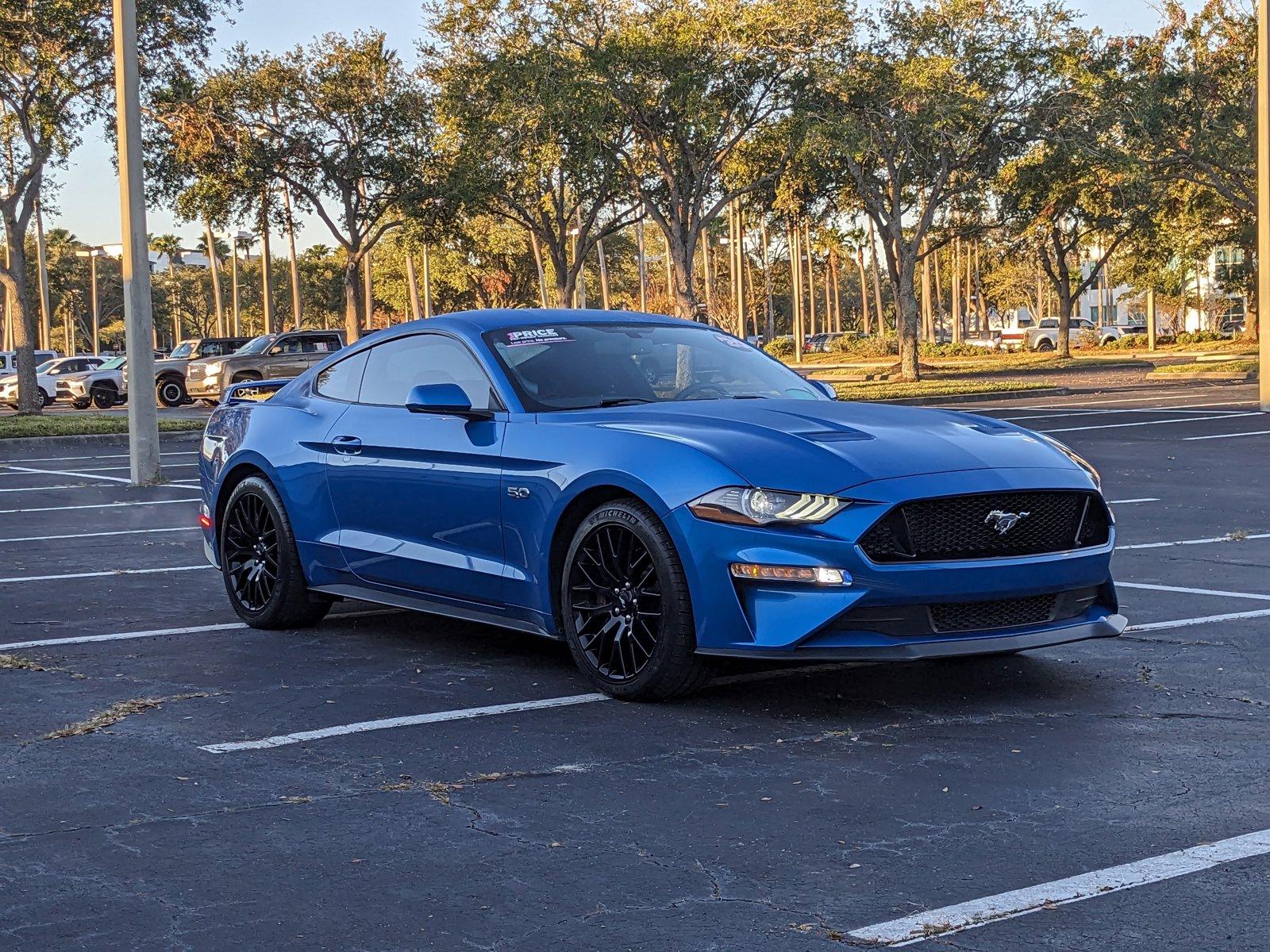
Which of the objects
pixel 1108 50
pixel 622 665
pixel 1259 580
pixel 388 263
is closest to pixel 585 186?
pixel 1108 50

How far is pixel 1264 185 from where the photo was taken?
2592 cm

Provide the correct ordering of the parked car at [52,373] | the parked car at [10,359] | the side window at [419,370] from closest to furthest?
1. the side window at [419,370]
2. the parked car at [52,373]
3. the parked car at [10,359]

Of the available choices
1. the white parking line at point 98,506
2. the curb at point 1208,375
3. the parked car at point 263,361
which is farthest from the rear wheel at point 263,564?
the curb at point 1208,375

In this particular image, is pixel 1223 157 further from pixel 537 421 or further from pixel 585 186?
pixel 537 421

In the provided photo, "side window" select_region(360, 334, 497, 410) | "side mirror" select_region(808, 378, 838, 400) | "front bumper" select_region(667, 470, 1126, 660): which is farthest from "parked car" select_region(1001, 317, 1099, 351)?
"front bumper" select_region(667, 470, 1126, 660)

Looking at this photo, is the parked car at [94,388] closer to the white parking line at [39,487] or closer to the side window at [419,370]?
the white parking line at [39,487]

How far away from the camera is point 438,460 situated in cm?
687

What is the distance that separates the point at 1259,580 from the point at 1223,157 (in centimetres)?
3105

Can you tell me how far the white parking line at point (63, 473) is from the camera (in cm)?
1858

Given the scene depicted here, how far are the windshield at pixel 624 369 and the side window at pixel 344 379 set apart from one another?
1.00 metres

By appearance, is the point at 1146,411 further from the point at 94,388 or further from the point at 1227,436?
the point at 94,388

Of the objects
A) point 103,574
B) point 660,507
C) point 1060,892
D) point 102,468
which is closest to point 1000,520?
point 660,507

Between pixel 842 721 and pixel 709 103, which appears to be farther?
pixel 709 103

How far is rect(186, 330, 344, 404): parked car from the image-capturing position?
3816 centimetres
